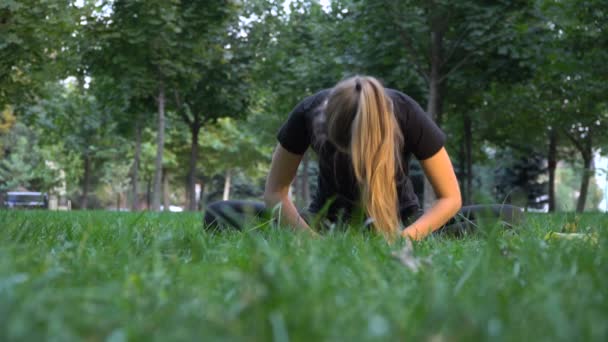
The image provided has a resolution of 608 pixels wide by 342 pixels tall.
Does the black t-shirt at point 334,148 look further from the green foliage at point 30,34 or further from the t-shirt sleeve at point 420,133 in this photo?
the green foliage at point 30,34

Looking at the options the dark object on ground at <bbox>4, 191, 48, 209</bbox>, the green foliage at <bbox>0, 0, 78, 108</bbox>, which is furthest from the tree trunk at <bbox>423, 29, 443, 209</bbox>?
the dark object on ground at <bbox>4, 191, 48, 209</bbox>

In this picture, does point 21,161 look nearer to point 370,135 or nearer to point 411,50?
point 411,50

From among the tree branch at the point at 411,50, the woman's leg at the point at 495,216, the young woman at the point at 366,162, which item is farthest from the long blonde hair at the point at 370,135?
the tree branch at the point at 411,50

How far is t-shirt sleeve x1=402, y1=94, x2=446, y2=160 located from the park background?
0.52 metres

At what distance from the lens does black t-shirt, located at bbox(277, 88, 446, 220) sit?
3967mm

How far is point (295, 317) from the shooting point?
1.22 metres

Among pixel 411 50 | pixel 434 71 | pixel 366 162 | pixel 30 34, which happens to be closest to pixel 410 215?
Result: pixel 366 162

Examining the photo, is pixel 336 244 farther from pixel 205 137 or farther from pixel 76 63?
pixel 205 137

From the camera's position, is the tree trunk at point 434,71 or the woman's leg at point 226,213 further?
the tree trunk at point 434,71

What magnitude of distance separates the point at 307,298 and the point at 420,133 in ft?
9.09

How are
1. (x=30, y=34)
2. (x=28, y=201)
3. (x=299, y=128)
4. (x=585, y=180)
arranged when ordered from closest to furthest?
(x=299, y=128), (x=30, y=34), (x=585, y=180), (x=28, y=201)

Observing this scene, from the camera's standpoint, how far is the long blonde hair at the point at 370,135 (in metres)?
3.59

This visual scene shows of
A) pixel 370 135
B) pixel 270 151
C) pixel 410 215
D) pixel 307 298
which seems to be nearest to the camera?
pixel 307 298

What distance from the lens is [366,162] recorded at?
3.63 metres
